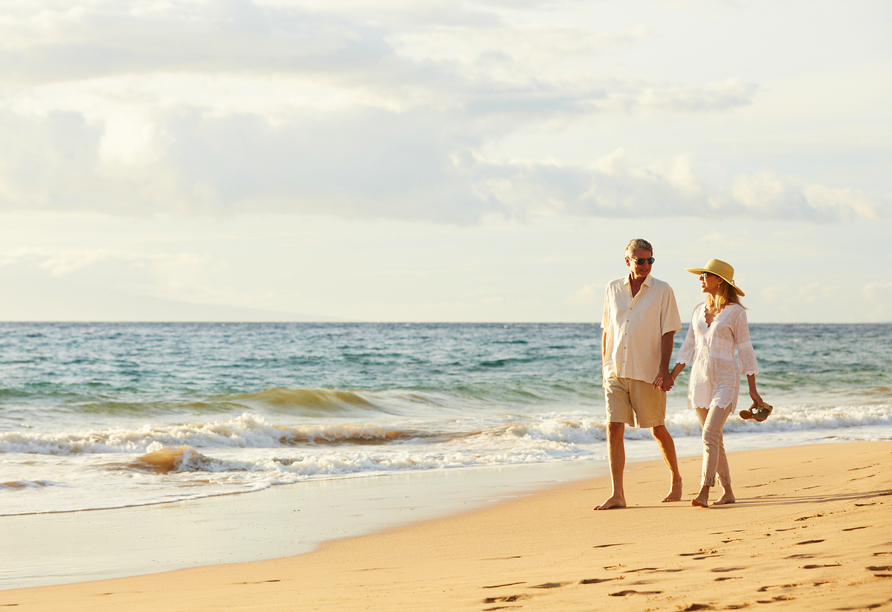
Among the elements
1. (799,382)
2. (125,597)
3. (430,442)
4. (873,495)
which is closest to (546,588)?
(125,597)

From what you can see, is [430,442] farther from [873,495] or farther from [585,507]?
[873,495]

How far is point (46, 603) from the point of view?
3879mm

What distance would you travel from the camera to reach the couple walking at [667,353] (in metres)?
5.24

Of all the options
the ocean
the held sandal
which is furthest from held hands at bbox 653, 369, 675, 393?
the ocean

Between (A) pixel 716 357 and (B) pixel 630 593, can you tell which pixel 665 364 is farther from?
(B) pixel 630 593

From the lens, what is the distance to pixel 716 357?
525 cm

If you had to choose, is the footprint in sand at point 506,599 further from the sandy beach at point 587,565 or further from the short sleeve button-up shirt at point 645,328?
the short sleeve button-up shirt at point 645,328

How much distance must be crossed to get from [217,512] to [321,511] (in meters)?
0.88

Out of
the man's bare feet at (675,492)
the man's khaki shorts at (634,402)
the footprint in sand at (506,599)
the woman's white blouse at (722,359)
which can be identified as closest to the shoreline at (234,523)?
the man's bare feet at (675,492)

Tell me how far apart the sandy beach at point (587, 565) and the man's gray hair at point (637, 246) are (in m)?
1.80

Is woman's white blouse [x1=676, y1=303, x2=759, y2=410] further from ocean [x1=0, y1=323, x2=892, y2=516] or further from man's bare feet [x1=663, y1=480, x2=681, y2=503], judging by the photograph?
ocean [x1=0, y1=323, x2=892, y2=516]

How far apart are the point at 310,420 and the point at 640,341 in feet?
33.5

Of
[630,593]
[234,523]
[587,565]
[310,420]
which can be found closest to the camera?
[630,593]

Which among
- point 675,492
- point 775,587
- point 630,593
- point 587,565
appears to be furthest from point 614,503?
point 775,587
